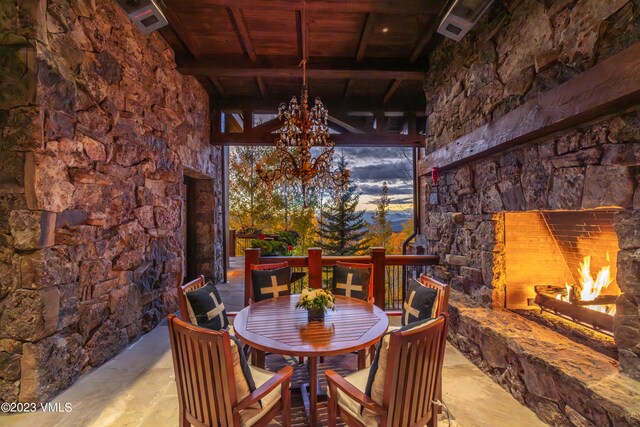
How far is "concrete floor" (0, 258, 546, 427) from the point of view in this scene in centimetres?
201

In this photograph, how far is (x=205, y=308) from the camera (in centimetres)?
233

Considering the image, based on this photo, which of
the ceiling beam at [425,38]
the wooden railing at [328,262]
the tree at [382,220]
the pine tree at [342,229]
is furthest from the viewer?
the tree at [382,220]

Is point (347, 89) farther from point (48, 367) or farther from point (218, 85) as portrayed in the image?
point (48, 367)

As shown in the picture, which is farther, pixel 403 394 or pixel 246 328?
pixel 246 328

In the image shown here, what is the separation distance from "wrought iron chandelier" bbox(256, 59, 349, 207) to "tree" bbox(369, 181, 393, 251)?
36.7 ft

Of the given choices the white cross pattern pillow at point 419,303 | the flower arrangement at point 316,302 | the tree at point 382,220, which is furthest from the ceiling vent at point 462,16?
the tree at point 382,220

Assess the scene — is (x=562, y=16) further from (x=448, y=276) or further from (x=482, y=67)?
(x=448, y=276)

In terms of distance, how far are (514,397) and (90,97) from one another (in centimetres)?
405

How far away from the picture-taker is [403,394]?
139 centimetres

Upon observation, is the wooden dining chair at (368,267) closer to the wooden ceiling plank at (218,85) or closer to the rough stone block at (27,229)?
the rough stone block at (27,229)

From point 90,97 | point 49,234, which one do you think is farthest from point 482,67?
point 49,234

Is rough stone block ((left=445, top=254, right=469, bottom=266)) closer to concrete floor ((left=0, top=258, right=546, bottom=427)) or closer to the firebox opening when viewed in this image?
the firebox opening

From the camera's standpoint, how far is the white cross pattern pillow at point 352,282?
9.78 feet

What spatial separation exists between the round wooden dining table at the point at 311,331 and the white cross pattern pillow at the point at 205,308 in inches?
8.5
